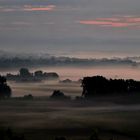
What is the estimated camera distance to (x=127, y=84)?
141625 mm

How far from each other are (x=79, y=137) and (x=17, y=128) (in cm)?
1078

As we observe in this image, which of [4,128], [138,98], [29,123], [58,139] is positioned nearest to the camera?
[58,139]

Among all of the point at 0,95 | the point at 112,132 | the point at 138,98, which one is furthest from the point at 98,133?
the point at 0,95

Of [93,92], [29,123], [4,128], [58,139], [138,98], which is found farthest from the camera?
[93,92]

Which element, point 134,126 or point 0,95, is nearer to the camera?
point 134,126

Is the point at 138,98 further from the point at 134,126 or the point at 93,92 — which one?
the point at 134,126

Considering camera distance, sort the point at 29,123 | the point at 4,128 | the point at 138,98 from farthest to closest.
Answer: the point at 138,98 → the point at 29,123 → the point at 4,128

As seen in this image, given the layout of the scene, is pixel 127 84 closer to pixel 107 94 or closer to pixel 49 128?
pixel 107 94

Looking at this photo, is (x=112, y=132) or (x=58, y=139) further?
(x=112, y=132)

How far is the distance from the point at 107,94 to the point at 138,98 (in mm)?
11205

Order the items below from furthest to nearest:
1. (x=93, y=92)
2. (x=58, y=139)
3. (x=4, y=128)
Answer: (x=93, y=92), (x=4, y=128), (x=58, y=139)

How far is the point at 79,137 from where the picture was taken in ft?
299

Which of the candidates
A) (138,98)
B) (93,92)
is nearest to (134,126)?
(138,98)

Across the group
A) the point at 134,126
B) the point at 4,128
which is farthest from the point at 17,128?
the point at 134,126
